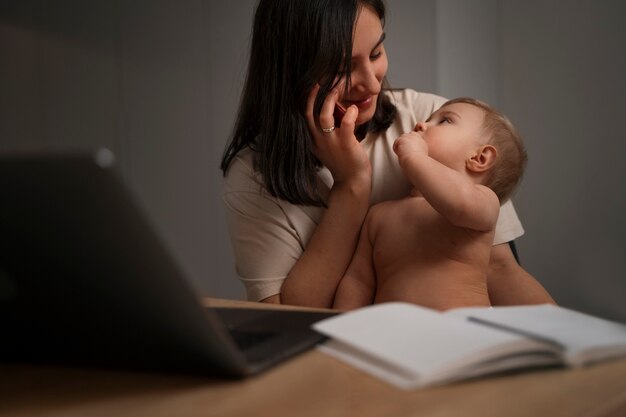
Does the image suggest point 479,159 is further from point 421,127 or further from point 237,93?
point 237,93

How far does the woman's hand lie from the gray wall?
119cm

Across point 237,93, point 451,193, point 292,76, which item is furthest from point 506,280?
point 237,93

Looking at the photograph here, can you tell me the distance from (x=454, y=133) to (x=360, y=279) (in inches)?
14.7

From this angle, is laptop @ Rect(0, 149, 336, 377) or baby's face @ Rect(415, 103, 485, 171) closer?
laptop @ Rect(0, 149, 336, 377)

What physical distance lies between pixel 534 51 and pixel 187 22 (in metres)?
1.45

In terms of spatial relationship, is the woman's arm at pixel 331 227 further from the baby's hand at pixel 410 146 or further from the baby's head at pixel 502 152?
the baby's head at pixel 502 152

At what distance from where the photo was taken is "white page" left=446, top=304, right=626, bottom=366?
615 mm

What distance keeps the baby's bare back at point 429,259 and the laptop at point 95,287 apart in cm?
71

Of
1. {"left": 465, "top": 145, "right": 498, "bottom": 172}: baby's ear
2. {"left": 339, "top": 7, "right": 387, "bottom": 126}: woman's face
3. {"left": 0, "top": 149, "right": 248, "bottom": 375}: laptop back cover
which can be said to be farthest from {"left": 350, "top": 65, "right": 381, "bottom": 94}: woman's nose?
{"left": 0, "top": 149, "right": 248, "bottom": 375}: laptop back cover

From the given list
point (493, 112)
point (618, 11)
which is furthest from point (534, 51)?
point (493, 112)

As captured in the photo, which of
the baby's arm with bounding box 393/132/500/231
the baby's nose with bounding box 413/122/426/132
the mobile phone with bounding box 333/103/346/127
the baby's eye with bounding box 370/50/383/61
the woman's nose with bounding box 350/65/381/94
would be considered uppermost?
the baby's eye with bounding box 370/50/383/61

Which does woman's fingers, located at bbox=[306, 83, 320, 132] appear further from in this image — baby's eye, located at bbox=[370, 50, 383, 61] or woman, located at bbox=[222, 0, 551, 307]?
baby's eye, located at bbox=[370, 50, 383, 61]

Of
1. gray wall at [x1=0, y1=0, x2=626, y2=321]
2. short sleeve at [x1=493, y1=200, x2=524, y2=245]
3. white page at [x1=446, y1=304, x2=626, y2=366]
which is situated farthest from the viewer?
gray wall at [x1=0, y1=0, x2=626, y2=321]

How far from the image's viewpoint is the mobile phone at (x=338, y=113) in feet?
5.05
